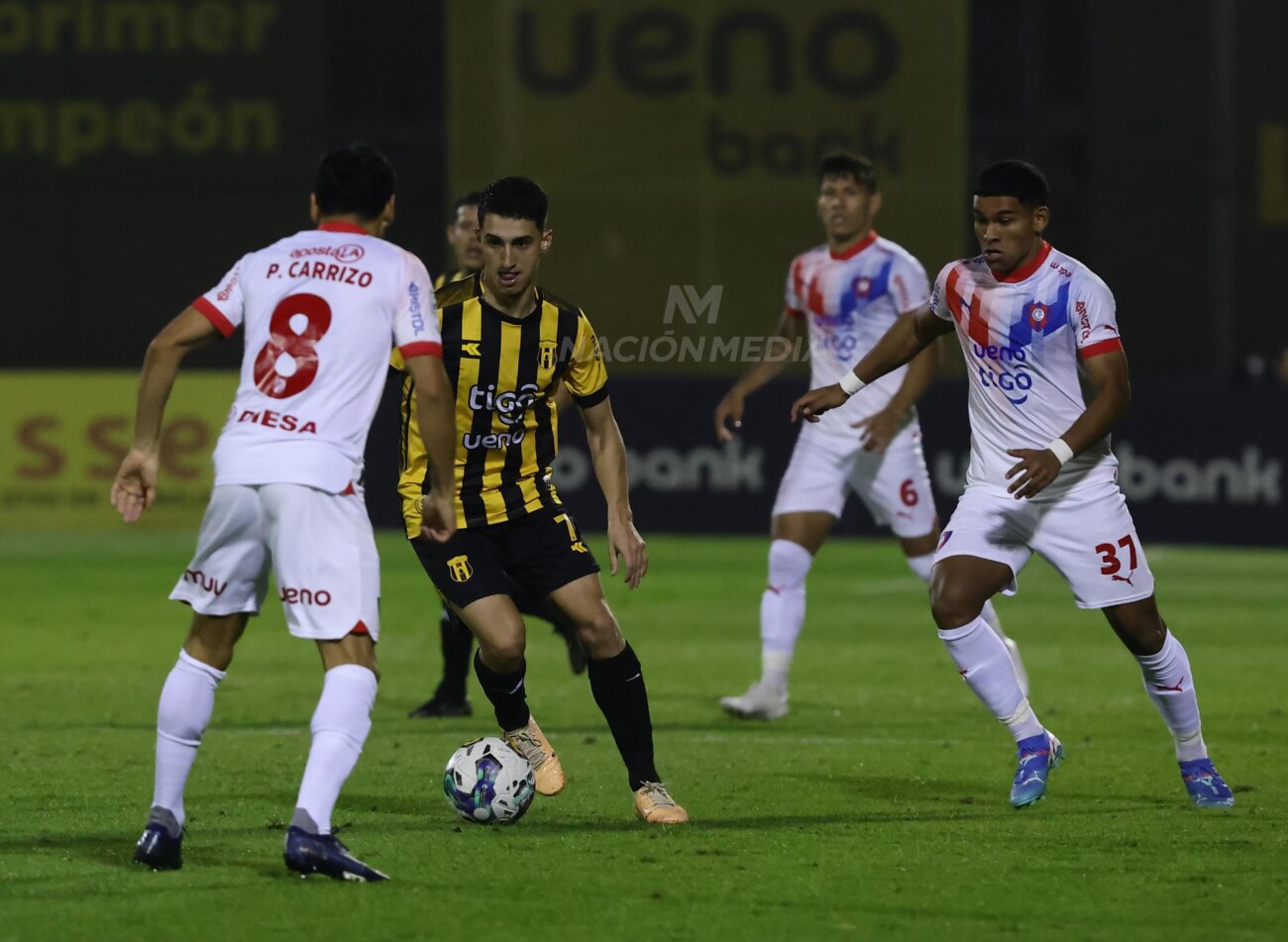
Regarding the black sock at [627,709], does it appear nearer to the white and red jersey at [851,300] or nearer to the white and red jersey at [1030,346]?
the white and red jersey at [1030,346]

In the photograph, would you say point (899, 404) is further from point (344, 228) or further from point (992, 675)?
point (344, 228)

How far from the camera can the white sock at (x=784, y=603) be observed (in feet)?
30.2

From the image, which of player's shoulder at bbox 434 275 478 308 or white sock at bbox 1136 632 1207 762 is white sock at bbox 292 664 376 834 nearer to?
player's shoulder at bbox 434 275 478 308

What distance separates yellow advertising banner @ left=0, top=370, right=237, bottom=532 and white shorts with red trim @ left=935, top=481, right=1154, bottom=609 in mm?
12552

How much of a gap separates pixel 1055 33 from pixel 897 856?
21.1 m

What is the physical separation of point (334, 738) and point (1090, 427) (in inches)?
97.9

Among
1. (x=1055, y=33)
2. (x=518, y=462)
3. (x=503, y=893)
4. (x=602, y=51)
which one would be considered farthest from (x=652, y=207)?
(x=503, y=893)

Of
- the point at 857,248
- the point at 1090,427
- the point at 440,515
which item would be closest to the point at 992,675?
the point at 1090,427

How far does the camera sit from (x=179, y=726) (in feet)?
18.6

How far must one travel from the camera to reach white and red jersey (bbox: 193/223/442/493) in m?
5.54

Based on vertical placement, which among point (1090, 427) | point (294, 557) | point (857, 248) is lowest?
point (294, 557)

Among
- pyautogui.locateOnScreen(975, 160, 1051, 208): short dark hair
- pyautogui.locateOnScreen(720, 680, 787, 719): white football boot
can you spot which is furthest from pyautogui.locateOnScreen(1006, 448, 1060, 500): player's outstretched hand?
pyautogui.locateOnScreen(720, 680, 787, 719): white football boot

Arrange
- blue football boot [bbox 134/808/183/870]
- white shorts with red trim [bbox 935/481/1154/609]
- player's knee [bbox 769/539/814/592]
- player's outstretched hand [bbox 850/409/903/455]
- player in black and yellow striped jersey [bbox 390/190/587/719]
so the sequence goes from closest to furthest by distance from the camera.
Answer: blue football boot [bbox 134/808/183/870], white shorts with red trim [bbox 935/481/1154/609], player in black and yellow striped jersey [bbox 390/190/587/719], player's outstretched hand [bbox 850/409/903/455], player's knee [bbox 769/539/814/592]

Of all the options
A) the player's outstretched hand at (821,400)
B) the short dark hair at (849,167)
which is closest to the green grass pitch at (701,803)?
the player's outstretched hand at (821,400)
